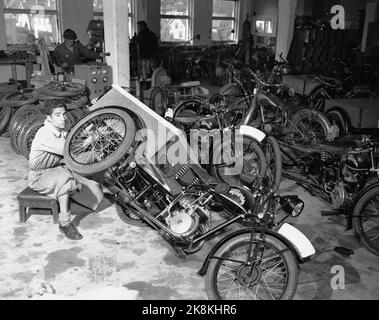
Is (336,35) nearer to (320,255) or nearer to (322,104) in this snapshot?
(322,104)

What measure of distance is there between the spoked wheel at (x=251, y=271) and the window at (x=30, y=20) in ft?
32.7

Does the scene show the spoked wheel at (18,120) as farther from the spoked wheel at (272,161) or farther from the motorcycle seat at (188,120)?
the spoked wheel at (272,161)

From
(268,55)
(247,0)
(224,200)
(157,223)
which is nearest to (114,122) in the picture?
(157,223)

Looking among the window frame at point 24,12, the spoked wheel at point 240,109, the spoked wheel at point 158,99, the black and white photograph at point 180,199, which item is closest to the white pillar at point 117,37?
the black and white photograph at point 180,199

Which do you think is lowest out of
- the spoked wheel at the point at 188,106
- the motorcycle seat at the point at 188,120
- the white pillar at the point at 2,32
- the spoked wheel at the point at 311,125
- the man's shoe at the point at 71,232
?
the man's shoe at the point at 71,232

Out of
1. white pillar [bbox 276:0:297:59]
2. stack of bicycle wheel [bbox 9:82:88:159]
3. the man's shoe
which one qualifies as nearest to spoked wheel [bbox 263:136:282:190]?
the man's shoe

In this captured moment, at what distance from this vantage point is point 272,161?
15.4 ft

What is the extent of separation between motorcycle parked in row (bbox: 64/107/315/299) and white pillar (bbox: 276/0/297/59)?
772cm

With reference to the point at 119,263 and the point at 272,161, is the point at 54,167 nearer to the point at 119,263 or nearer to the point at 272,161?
the point at 119,263

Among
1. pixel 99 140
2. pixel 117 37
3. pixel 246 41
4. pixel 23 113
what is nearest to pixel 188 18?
pixel 246 41

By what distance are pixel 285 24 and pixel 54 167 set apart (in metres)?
7.81

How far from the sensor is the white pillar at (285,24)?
392 inches

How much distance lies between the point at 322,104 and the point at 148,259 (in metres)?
5.68

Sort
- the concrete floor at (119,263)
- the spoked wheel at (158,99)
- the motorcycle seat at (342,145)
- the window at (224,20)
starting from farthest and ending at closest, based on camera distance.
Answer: the window at (224,20) < the spoked wheel at (158,99) < the motorcycle seat at (342,145) < the concrete floor at (119,263)
